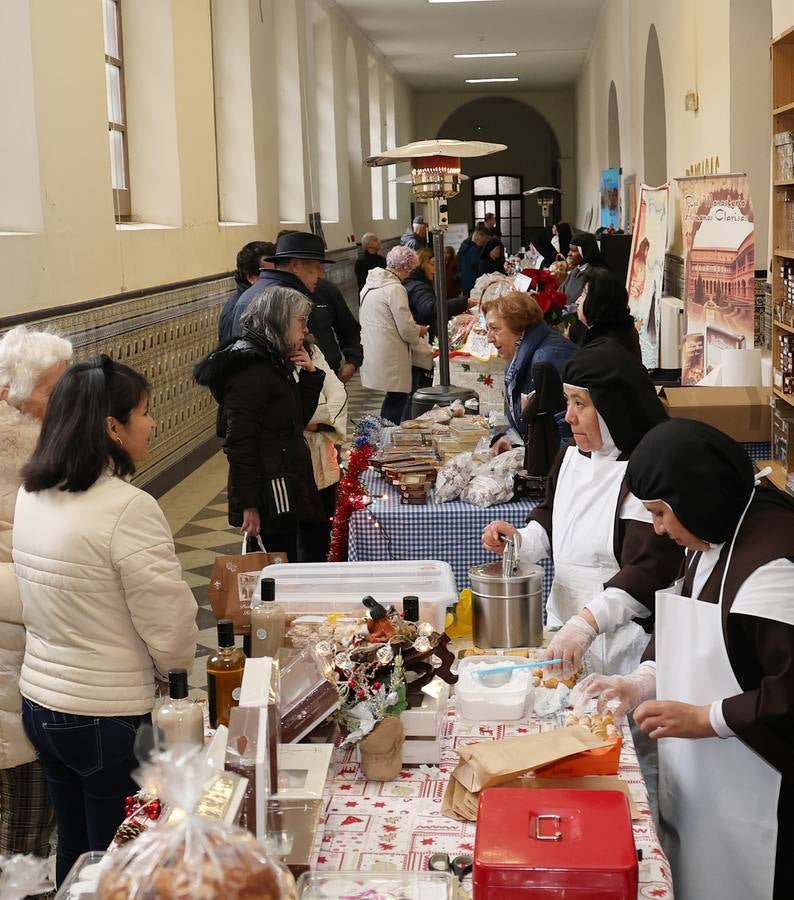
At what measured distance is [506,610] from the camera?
311 cm

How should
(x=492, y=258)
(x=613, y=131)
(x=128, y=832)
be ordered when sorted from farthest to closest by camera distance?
(x=613, y=131) < (x=492, y=258) < (x=128, y=832)

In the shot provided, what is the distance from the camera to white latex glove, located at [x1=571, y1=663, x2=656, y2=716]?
105 inches

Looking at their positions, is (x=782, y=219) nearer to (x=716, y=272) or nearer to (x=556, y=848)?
(x=716, y=272)

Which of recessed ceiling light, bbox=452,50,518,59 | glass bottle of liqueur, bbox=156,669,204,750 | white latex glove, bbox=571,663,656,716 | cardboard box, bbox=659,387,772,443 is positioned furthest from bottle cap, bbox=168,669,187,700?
recessed ceiling light, bbox=452,50,518,59

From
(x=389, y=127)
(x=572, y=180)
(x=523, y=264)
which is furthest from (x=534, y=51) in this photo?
(x=523, y=264)

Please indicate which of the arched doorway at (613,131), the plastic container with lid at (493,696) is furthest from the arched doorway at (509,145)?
the plastic container with lid at (493,696)

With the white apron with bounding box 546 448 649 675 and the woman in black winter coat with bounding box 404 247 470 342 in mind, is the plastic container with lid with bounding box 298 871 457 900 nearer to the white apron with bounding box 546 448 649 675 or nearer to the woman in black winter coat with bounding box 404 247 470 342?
the white apron with bounding box 546 448 649 675

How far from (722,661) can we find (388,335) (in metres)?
6.72

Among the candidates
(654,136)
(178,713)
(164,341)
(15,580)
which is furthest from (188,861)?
(654,136)

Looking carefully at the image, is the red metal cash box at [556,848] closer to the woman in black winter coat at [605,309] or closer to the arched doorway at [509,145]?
the woman in black winter coat at [605,309]

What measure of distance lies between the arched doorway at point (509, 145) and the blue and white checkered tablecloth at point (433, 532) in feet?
95.0

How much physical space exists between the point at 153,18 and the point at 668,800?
9143mm

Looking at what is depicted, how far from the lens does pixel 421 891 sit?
1.78 metres

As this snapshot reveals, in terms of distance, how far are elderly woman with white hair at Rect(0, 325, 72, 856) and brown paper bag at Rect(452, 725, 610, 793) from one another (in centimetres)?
137
